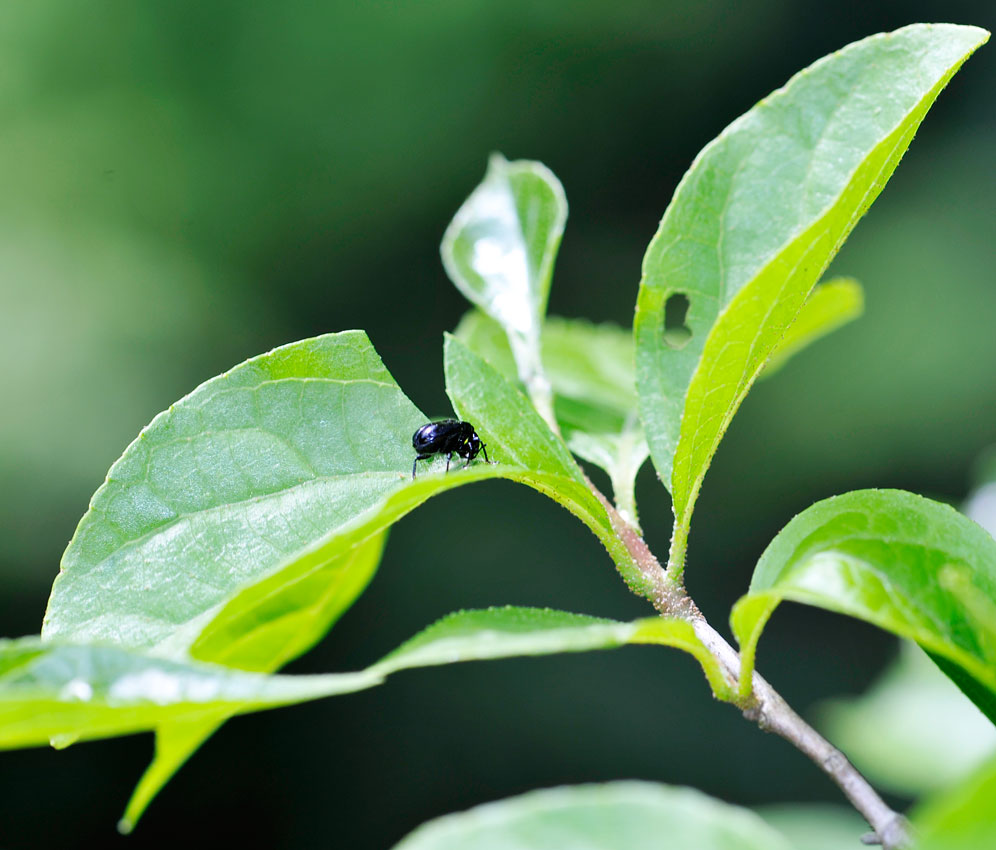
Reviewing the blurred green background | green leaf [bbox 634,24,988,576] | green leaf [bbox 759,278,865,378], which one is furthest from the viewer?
the blurred green background

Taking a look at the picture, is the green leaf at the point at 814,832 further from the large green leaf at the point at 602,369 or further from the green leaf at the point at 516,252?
the green leaf at the point at 516,252

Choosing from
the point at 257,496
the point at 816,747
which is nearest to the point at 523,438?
the point at 257,496

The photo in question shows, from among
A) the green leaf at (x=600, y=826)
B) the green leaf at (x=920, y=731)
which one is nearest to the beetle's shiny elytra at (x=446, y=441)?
the green leaf at (x=600, y=826)

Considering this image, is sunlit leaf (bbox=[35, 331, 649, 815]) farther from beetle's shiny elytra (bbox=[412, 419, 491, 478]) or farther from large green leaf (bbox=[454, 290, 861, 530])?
large green leaf (bbox=[454, 290, 861, 530])

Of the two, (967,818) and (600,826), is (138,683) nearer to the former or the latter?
A: (600,826)

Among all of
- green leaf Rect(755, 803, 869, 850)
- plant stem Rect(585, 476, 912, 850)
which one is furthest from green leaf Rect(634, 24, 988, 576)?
green leaf Rect(755, 803, 869, 850)

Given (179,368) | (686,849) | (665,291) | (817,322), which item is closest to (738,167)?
(665,291)
